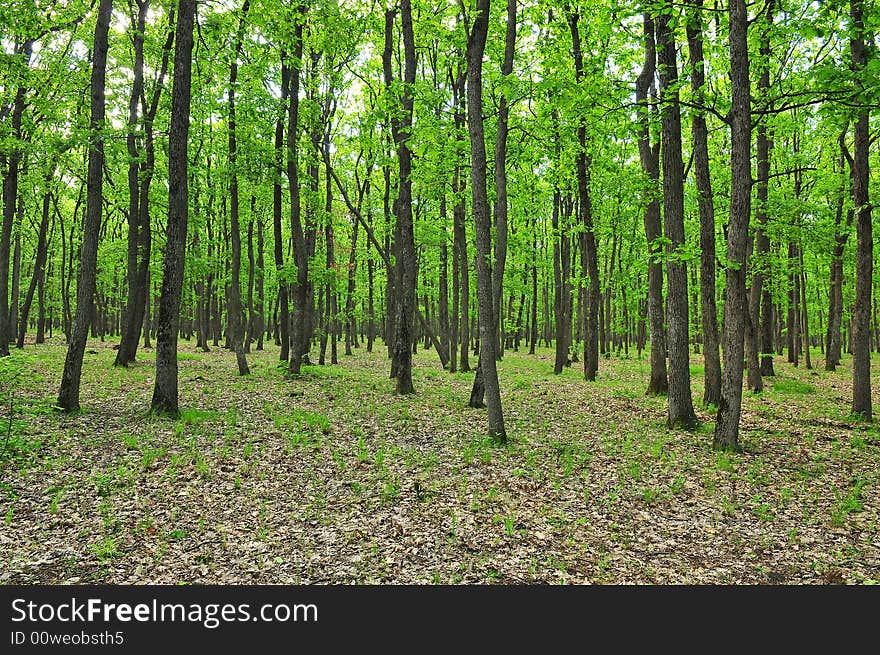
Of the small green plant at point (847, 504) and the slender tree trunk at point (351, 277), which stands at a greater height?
the slender tree trunk at point (351, 277)

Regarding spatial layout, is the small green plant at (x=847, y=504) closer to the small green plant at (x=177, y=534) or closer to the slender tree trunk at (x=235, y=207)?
the small green plant at (x=177, y=534)

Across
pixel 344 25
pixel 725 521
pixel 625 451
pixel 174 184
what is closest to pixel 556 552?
pixel 725 521

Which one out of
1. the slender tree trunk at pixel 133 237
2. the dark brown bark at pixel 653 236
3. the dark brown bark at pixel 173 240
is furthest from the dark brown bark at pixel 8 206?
the dark brown bark at pixel 653 236

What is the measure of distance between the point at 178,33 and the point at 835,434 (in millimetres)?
16555

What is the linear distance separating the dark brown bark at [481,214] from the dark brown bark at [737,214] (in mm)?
4249

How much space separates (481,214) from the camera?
33.3ft

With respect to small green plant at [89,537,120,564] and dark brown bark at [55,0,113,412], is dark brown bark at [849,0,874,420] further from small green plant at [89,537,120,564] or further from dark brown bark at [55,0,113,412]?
dark brown bark at [55,0,113,412]

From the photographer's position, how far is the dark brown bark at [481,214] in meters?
10.0

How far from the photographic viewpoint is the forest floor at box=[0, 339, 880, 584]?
17.7ft

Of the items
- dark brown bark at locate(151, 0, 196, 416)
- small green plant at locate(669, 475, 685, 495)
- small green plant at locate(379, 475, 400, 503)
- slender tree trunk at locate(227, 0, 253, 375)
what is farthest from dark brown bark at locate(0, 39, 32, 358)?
small green plant at locate(669, 475, 685, 495)

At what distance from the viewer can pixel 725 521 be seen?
663cm

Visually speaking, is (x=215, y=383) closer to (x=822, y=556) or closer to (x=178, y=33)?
(x=178, y=33)

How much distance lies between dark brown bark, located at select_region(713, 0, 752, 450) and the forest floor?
1.18 m

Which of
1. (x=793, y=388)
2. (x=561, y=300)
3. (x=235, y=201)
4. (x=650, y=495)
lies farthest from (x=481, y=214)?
(x=793, y=388)
